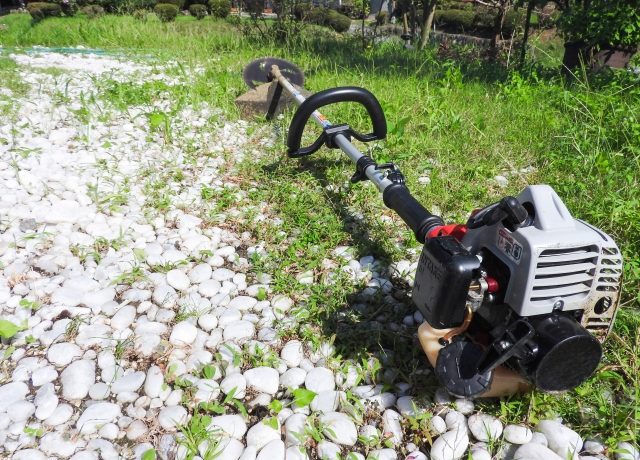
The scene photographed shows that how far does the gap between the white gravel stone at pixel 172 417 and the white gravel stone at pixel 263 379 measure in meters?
0.23

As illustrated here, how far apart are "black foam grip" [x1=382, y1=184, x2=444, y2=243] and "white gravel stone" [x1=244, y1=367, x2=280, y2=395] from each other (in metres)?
0.68

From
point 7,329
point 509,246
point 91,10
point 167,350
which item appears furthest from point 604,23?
point 91,10

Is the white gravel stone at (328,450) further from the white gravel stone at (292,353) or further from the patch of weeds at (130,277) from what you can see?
the patch of weeds at (130,277)

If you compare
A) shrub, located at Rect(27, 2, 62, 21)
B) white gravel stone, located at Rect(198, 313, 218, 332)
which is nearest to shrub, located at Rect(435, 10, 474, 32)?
shrub, located at Rect(27, 2, 62, 21)

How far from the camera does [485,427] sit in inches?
56.6

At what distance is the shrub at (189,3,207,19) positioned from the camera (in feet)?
56.3

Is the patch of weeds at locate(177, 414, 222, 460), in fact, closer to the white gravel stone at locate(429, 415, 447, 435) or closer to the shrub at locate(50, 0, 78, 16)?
the white gravel stone at locate(429, 415, 447, 435)

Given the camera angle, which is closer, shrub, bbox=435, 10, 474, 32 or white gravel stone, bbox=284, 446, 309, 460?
white gravel stone, bbox=284, 446, 309, 460

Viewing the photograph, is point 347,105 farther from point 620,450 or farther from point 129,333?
point 620,450

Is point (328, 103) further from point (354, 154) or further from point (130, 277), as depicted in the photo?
point (130, 277)

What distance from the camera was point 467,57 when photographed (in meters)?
6.34

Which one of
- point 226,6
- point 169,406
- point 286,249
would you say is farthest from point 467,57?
point 226,6

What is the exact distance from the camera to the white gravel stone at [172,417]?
57.7 inches

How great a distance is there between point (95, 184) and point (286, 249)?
126cm
